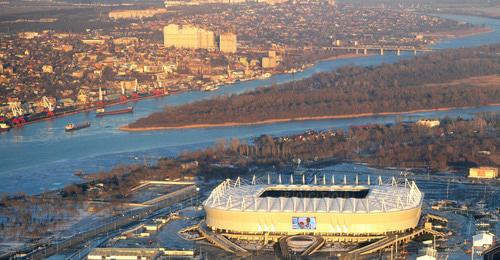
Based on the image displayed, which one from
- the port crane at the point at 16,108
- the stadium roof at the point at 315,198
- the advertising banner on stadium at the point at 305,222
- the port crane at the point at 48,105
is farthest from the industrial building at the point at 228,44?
the advertising banner on stadium at the point at 305,222

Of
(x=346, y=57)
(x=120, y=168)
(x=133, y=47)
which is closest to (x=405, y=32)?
(x=346, y=57)

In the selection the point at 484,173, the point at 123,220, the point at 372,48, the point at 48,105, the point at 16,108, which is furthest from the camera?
the point at 372,48

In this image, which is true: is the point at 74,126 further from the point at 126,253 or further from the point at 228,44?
the point at 228,44

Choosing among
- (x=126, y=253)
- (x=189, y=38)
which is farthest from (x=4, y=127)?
(x=189, y=38)

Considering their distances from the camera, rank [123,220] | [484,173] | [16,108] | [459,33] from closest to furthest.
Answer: [123,220]
[484,173]
[16,108]
[459,33]

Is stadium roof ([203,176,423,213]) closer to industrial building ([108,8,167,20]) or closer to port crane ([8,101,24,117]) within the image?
port crane ([8,101,24,117])

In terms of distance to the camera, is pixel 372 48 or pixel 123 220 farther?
pixel 372 48

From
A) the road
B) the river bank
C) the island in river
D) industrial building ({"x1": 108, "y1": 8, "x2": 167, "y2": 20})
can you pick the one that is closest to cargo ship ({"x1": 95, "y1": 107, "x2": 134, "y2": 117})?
the island in river

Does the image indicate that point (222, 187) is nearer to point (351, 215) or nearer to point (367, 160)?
point (351, 215)
